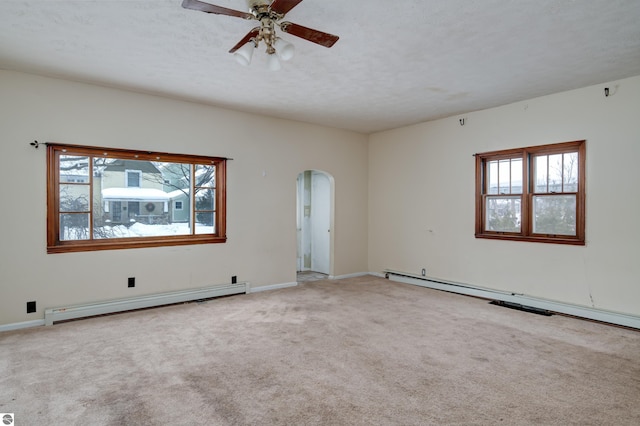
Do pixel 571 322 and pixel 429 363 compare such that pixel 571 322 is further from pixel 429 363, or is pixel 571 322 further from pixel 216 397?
pixel 216 397

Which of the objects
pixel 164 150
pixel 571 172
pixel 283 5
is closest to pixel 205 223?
pixel 164 150

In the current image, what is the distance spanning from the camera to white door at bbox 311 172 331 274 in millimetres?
7164

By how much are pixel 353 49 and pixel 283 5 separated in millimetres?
1169

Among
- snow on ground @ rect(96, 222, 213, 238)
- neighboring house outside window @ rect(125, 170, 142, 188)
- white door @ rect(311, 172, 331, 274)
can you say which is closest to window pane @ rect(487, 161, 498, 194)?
white door @ rect(311, 172, 331, 274)

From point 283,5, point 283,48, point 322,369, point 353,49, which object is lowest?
point 322,369

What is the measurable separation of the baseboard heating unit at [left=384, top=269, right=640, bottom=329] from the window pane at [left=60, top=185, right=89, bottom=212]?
196 inches

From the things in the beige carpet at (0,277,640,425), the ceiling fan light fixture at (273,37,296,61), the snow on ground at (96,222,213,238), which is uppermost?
the ceiling fan light fixture at (273,37,296,61)

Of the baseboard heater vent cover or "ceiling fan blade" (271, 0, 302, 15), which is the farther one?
the baseboard heater vent cover

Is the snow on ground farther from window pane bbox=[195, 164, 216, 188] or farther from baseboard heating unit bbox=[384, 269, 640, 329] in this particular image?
baseboard heating unit bbox=[384, 269, 640, 329]

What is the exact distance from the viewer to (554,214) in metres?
4.79

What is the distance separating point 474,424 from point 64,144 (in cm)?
492

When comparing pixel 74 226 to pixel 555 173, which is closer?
pixel 74 226

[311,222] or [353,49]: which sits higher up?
[353,49]

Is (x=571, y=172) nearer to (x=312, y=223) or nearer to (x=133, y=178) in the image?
(x=312, y=223)
